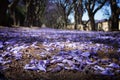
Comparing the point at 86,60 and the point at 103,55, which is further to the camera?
the point at 103,55

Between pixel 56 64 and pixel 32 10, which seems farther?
pixel 32 10

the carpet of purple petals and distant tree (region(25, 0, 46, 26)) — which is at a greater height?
distant tree (region(25, 0, 46, 26))

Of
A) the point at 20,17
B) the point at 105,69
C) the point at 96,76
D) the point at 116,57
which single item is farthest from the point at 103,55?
the point at 20,17

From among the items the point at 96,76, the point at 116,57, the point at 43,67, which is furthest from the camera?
the point at 116,57

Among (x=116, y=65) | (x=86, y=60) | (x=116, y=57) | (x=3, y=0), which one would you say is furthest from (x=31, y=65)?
(x=3, y=0)

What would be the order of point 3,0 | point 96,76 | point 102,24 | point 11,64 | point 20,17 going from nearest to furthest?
1. point 96,76
2. point 11,64
3. point 3,0
4. point 20,17
5. point 102,24

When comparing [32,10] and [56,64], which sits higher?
[32,10]

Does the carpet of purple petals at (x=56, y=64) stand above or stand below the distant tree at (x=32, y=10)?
below

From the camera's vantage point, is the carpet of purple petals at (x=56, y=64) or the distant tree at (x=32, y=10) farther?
the distant tree at (x=32, y=10)

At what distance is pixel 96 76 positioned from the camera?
178 inches

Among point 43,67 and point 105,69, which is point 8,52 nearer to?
point 43,67

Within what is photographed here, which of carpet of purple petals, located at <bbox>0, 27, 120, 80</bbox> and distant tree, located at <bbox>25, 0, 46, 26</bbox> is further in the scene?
distant tree, located at <bbox>25, 0, 46, 26</bbox>

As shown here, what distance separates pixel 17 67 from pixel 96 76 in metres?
1.46

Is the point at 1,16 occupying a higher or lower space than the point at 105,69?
higher
